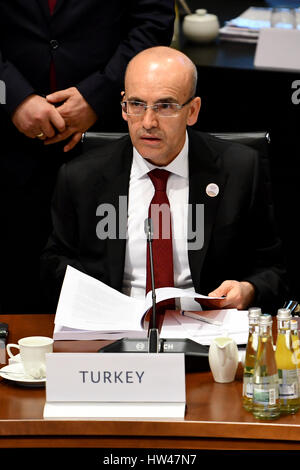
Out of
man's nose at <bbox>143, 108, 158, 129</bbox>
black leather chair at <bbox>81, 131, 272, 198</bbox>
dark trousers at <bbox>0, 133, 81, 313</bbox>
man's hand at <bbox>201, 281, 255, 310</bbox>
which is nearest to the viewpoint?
man's hand at <bbox>201, 281, 255, 310</bbox>

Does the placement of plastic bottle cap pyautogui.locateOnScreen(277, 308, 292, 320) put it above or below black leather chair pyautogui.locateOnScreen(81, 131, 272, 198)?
below

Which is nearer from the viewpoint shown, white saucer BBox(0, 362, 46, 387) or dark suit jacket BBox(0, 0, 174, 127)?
white saucer BBox(0, 362, 46, 387)

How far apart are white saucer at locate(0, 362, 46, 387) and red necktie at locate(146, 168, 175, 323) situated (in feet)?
1.96

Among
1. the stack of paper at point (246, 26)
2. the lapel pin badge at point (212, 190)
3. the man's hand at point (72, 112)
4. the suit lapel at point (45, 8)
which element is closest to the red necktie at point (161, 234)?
the lapel pin badge at point (212, 190)

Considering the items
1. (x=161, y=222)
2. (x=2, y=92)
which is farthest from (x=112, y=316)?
(x=2, y=92)

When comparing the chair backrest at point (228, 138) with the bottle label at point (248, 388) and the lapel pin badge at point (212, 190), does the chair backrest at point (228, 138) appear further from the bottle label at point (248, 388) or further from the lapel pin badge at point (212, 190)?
the bottle label at point (248, 388)

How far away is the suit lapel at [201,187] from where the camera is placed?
9.43 ft

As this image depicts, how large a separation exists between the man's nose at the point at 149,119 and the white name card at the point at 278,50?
4.24ft

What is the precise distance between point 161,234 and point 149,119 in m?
0.34

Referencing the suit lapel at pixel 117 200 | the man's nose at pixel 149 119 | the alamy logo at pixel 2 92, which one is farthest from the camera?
the alamy logo at pixel 2 92

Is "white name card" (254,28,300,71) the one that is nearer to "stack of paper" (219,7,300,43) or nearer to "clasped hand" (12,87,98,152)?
"stack of paper" (219,7,300,43)

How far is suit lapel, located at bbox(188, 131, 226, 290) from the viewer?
2.88 meters

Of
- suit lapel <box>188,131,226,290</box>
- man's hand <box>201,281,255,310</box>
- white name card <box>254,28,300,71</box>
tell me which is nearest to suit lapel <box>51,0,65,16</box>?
suit lapel <box>188,131,226,290</box>

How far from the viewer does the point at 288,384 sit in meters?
2.12
